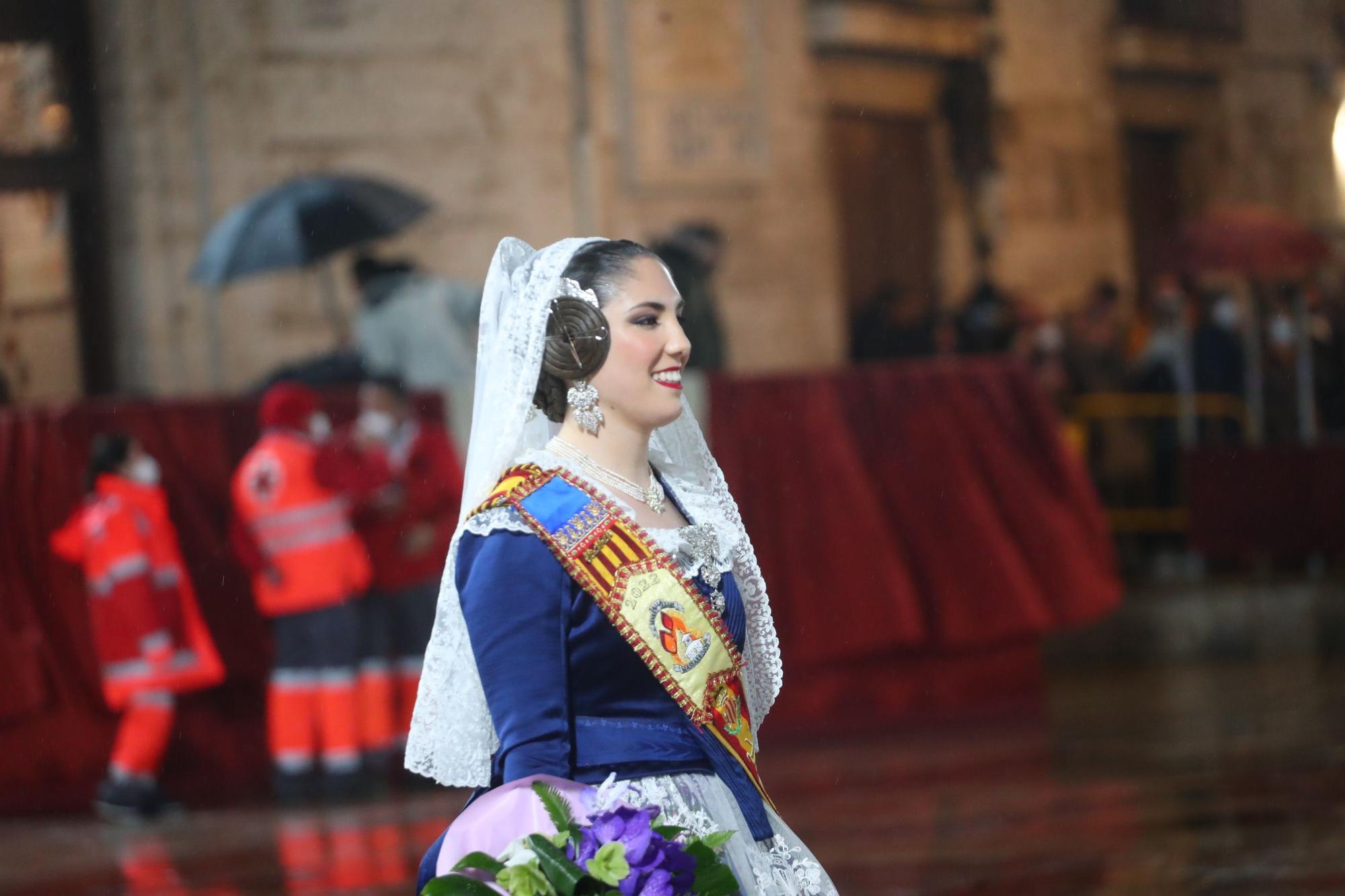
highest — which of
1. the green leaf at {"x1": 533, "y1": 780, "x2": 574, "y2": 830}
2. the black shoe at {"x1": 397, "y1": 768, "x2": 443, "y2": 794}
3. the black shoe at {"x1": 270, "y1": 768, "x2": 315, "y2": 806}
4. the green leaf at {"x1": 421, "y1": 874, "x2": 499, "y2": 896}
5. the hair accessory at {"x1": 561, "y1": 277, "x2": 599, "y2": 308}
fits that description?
the hair accessory at {"x1": 561, "y1": 277, "x2": 599, "y2": 308}

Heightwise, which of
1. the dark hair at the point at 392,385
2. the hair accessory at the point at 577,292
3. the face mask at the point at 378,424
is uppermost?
the hair accessory at the point at 577,292

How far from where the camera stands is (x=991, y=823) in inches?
259

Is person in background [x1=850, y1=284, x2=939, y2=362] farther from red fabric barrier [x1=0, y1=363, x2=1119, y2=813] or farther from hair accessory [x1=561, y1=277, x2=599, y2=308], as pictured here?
hair accessory [x1=561, y1=277, x2=599, y2=308]

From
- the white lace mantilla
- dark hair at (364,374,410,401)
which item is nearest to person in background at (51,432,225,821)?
dark hair at (364,374,410,401)

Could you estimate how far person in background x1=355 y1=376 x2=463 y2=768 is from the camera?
8.20 meters

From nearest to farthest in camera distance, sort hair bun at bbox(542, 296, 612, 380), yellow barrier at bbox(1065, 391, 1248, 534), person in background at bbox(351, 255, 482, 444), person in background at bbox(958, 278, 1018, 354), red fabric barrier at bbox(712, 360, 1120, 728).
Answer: hair bun at bbox(542, 296, 612, 380) → red fabric barrier at bbox(712, 360, 1120, 728) → person in background at bbox(351, 255, 482, 444) → yellow barrier at bbox(1065, 391, 1248, 534) → person in background at bbox(958, 278, 1018, 354)

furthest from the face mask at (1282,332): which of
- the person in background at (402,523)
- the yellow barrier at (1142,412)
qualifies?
the person in background at (402,523)

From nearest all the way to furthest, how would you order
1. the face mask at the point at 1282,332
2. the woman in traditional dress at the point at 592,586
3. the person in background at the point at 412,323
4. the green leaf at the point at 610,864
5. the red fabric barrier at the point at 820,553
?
the green leaf at the point at 610,864 < the woman in traditional dress at the point at 592,586 < the red fabric barrier at the point at 820,553 < the person in background at the point at 412,323 < the face mask at the point at 1282,332

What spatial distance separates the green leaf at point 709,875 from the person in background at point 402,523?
583cm

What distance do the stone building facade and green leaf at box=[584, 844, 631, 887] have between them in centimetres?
1018

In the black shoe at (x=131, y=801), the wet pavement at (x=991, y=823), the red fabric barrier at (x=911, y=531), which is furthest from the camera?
the red fabric barrier at (x=911, y=531)

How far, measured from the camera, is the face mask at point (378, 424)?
322 inches

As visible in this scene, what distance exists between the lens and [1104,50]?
17.2 meters

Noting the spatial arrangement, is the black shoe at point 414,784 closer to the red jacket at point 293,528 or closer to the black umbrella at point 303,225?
the red jacket at point 293,528
